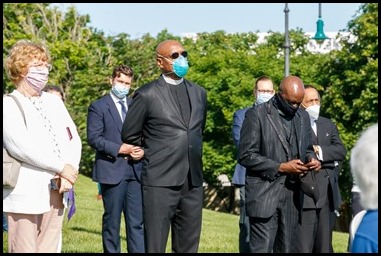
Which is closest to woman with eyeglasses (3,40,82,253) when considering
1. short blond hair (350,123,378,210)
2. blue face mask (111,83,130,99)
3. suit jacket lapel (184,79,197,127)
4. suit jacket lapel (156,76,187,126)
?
suit jacket lapel (156,76,187,126)

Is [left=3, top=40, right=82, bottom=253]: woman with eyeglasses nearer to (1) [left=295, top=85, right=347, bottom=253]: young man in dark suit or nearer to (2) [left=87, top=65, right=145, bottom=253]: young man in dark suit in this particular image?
(1) [left=295, top=85, right=347, bottom=253]: young man in dark suit

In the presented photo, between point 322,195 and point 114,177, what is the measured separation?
245cm

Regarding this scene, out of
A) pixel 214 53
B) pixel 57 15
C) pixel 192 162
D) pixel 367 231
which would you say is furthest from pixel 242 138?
pixel 214 53

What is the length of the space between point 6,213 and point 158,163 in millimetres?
1714

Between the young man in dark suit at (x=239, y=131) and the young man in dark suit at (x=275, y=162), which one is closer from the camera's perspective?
the young man in dark suit at (x=275, y=162)

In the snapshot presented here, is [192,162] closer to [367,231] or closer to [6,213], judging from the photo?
[6,213]

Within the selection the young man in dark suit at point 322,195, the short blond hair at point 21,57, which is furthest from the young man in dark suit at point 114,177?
the short blond hair at point 21,57

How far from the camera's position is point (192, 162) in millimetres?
9820

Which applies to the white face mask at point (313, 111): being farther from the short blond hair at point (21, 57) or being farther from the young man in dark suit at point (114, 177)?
the short blond hair at point (21, 57)

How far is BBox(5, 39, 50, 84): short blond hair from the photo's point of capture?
875 cm

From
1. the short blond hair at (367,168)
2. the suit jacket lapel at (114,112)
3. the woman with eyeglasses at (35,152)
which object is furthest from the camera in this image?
the suit jacket lapel at (114,112)

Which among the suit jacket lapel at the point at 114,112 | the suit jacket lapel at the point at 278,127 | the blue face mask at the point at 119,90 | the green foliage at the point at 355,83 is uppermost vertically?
the green foliage at the point at 355,83

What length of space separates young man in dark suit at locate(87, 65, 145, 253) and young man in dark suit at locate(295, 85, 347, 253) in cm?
207

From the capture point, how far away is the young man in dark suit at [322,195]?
1111 cm
